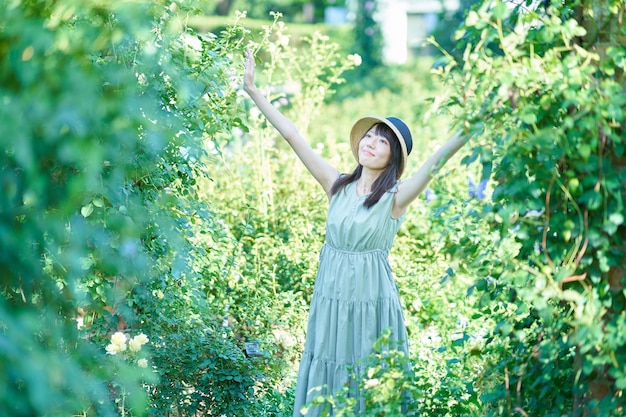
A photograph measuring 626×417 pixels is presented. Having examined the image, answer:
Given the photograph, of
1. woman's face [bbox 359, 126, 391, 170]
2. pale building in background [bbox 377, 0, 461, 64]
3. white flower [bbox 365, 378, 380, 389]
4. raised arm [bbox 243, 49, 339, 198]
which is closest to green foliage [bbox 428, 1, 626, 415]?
white flower [bbox 365, 378, 380, 389]

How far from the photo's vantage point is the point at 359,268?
2.95 meters

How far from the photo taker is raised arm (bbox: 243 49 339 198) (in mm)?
3098

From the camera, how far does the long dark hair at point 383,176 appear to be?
2943 mm

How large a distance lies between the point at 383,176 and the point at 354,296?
43cm

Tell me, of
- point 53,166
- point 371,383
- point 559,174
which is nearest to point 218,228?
point 371,383

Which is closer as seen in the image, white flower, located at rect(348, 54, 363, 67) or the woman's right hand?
the woman's right hand

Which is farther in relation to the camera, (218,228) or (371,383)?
(218,228)

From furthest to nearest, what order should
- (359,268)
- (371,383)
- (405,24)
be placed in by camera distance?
(405,24), (359,268), (371,383)

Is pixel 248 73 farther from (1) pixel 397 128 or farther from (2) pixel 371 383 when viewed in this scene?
(2) pixel 371 383

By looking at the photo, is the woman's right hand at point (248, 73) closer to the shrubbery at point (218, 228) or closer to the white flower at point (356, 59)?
the shrubbery at point (218, 228)

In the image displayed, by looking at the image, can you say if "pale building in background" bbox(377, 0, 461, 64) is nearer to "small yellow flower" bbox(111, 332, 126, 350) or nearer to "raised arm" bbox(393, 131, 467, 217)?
"raised arm" bbox(393, 131, 467, 217)

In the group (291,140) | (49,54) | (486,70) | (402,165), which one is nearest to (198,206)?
(291,140)

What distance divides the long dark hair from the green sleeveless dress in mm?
25

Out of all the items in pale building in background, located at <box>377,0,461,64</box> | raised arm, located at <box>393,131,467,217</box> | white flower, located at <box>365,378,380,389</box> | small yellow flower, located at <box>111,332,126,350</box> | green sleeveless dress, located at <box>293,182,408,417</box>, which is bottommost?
white flower, located at <box>365,378,380,389</box>
